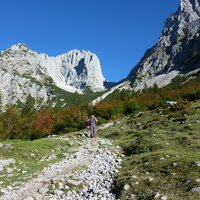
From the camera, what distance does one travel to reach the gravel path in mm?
18625

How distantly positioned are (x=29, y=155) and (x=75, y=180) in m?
8.92

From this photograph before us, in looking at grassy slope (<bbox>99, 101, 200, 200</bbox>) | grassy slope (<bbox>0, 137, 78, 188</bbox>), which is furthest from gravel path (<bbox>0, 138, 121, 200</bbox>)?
grassy slope (<bbox>0, 137, 78, 188</bbox>)

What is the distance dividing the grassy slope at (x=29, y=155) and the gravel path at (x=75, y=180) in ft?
3.38

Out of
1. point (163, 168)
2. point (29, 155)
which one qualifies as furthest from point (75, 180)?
point (29, 155)

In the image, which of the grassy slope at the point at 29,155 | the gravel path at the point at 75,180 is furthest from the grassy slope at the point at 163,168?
the grassy slope at the point at 29,155

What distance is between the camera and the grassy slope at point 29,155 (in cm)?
2280

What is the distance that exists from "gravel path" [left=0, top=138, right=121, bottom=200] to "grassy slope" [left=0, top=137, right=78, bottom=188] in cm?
103

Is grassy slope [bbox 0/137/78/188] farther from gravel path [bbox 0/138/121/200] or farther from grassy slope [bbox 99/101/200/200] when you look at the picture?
grassy slope [bbox 99/101/200/200]

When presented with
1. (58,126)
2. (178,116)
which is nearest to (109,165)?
(178,116)

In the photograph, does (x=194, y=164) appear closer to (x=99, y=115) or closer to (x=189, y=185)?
(x=189, y=185)

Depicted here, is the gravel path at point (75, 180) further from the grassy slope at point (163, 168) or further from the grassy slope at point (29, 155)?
the grassy slope at point (29, 155)

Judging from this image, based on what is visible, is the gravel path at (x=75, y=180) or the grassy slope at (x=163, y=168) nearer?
the grassy slope at (x=163, y=168)

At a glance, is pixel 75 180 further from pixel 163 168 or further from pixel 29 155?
pixel 29 155

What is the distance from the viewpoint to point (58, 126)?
60.5 m
